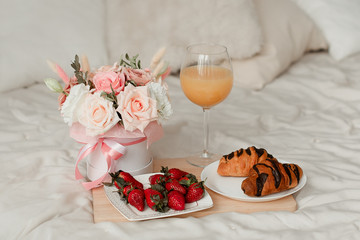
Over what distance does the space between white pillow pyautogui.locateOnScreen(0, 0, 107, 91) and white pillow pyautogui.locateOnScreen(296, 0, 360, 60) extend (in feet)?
3.42

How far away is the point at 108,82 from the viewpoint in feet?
3.84

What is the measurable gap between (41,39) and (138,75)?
83cm

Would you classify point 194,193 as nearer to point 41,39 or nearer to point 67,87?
point 67,87

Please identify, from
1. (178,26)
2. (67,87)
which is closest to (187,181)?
(67,87)

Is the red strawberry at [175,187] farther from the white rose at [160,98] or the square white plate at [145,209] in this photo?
the white rose at [160,98]

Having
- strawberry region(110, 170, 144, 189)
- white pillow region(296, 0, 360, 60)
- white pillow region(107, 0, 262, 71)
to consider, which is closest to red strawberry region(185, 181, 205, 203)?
strawberry region(110, 170, 144, 189)

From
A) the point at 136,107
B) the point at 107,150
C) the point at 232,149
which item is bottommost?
the point at 232,149

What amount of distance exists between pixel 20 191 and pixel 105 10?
1042 millimetres

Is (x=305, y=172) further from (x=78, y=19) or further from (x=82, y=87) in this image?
(x=78, y=19)

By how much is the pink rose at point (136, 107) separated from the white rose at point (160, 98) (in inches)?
1.1

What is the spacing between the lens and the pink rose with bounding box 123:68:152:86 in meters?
1.21

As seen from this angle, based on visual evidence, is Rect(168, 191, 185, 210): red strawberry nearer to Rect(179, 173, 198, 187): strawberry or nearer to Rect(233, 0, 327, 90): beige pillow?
Rect(179, 173, 198, 187): strawberry

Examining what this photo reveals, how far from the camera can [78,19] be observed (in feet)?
6.51

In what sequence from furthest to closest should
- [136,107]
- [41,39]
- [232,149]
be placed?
[41,39], [232,149], [136,107]
